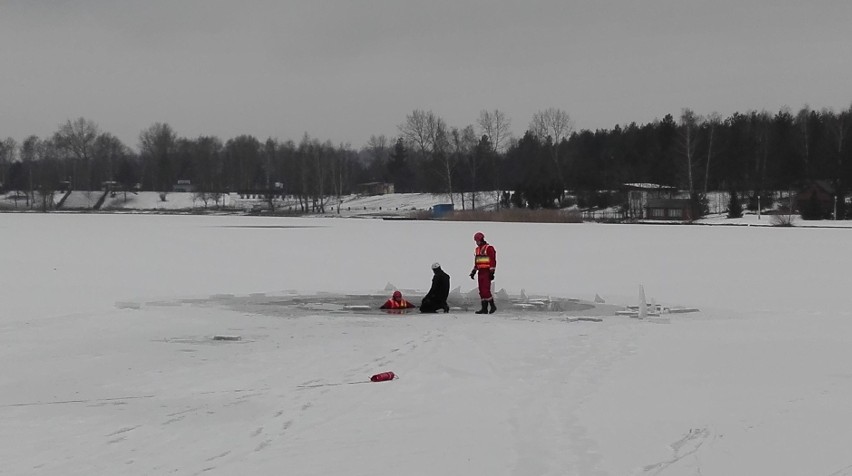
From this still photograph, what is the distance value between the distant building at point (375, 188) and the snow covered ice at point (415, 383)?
104m

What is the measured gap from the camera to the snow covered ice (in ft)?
20.5

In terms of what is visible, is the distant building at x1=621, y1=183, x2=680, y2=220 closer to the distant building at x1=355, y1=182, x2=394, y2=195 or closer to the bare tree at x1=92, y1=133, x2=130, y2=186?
the distant building at x1=355, y1=182, x2=394, y2=195

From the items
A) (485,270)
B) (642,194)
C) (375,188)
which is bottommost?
(485,270)

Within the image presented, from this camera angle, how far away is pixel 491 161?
105812 millimetres

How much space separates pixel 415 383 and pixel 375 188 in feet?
388

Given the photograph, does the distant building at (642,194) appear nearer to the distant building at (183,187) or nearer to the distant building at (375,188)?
the distant building at (375,188)

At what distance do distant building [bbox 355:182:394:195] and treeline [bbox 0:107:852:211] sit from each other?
67.2 inches

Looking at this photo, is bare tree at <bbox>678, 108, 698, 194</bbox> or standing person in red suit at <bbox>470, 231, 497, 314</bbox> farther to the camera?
bare tree at <bbox>678, 108, 698, 194</bbox>

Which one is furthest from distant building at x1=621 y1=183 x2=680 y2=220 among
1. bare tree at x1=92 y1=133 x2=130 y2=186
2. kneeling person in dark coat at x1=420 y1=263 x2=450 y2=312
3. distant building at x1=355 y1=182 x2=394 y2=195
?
bare tree at x1=92 y1=133 x2=130 y2=186

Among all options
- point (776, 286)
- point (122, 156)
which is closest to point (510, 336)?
point (776, 286)

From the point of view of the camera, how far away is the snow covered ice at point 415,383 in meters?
6.24

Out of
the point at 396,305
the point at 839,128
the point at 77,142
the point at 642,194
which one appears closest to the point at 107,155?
the point at 77,142

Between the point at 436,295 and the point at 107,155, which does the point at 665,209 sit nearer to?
the point at 436,295

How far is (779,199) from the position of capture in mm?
81125
